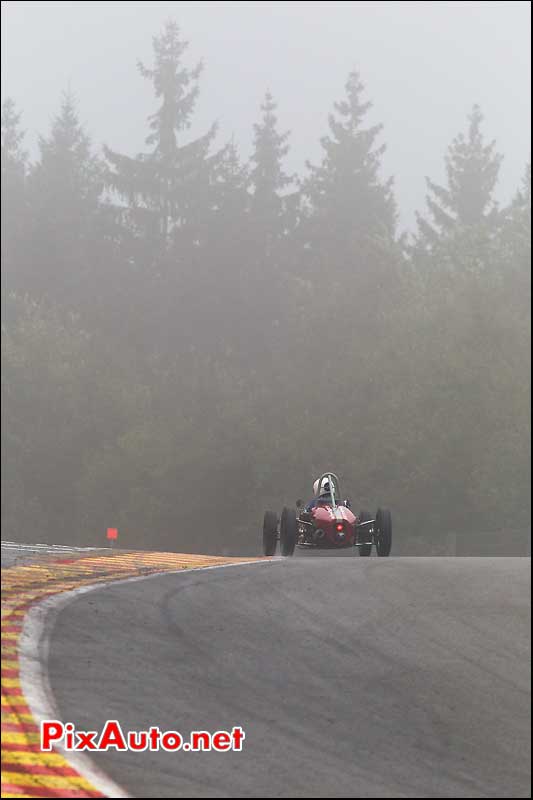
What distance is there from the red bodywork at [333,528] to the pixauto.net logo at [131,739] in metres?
12.1

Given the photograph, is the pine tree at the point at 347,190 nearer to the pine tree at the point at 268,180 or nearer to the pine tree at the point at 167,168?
the pine tree at the point at 268,180

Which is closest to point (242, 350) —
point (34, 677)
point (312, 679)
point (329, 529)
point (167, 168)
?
point (167, 168)

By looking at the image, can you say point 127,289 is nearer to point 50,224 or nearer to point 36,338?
point 50,224

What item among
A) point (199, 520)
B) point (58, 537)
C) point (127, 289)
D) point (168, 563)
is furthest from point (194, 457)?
point (168, 563)

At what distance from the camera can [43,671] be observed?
10586 mm

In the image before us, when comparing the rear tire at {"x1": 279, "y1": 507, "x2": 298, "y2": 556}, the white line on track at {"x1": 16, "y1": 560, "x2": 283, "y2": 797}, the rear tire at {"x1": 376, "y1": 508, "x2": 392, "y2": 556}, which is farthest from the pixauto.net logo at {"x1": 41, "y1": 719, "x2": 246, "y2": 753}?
the rear tire at {"x1": 376, "y1": 508, "x2": 392, "y2": 556}

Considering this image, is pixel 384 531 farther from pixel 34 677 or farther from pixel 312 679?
pixel 34 677

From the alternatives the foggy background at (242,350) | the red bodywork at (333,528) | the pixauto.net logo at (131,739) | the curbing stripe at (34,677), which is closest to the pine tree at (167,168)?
the foggy background at (242,350)

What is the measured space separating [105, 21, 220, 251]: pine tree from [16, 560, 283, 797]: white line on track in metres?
72.2

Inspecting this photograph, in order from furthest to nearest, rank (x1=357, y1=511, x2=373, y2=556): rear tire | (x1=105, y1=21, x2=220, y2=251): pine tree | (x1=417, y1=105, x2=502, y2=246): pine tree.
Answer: (x1=417, y1=105, x2=502, y2=246): pine tree < (x1=105, y1=21, x2=220, y2=251): pine tree < (x1=357, y1=511, x2=373, y2=556): rear tire

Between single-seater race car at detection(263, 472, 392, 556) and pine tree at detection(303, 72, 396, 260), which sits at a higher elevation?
pine tree at detection(303, 72, 396, 260)

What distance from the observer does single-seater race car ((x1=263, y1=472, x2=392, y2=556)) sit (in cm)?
2202

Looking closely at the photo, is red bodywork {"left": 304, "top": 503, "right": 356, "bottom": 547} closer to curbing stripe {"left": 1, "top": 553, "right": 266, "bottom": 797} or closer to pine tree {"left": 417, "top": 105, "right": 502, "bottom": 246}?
curbing stripe {"left": 1, "top": 553, "right": 266, "bottom": 797}

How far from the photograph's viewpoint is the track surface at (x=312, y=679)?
32.3ft
